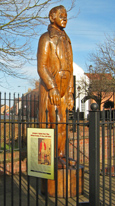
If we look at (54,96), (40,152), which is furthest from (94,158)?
(54,96)

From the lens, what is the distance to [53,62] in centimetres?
479

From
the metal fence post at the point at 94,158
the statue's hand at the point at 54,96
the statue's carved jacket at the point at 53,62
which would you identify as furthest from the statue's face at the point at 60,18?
the metal fence post at the point at 94,158

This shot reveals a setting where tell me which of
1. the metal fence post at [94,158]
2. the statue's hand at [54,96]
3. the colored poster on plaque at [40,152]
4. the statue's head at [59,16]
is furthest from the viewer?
the statue's head at [59,16]

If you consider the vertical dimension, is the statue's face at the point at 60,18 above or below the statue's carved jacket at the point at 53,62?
above

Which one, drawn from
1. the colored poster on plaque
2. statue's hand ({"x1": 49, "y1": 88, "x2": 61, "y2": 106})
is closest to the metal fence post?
the colored poster on plaque

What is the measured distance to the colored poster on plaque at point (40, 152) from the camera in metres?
3.21

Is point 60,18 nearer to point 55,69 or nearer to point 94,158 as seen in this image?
point 55,69

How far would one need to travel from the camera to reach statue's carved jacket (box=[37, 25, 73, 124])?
184 inches

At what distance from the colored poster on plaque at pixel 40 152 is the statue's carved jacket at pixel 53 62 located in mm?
1499

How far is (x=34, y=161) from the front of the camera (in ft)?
11.0

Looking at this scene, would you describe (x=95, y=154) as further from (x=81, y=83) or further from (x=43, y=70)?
(x=81, y=83)

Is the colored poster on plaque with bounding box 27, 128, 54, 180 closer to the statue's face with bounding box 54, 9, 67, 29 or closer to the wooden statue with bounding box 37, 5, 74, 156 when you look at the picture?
the wooden statue with bounding box 37, 5, 74, 156

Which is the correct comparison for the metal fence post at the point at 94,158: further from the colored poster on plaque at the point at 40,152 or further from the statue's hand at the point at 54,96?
the statue's hand at the point at 54,96

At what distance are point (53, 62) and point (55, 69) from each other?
14 centimetres
